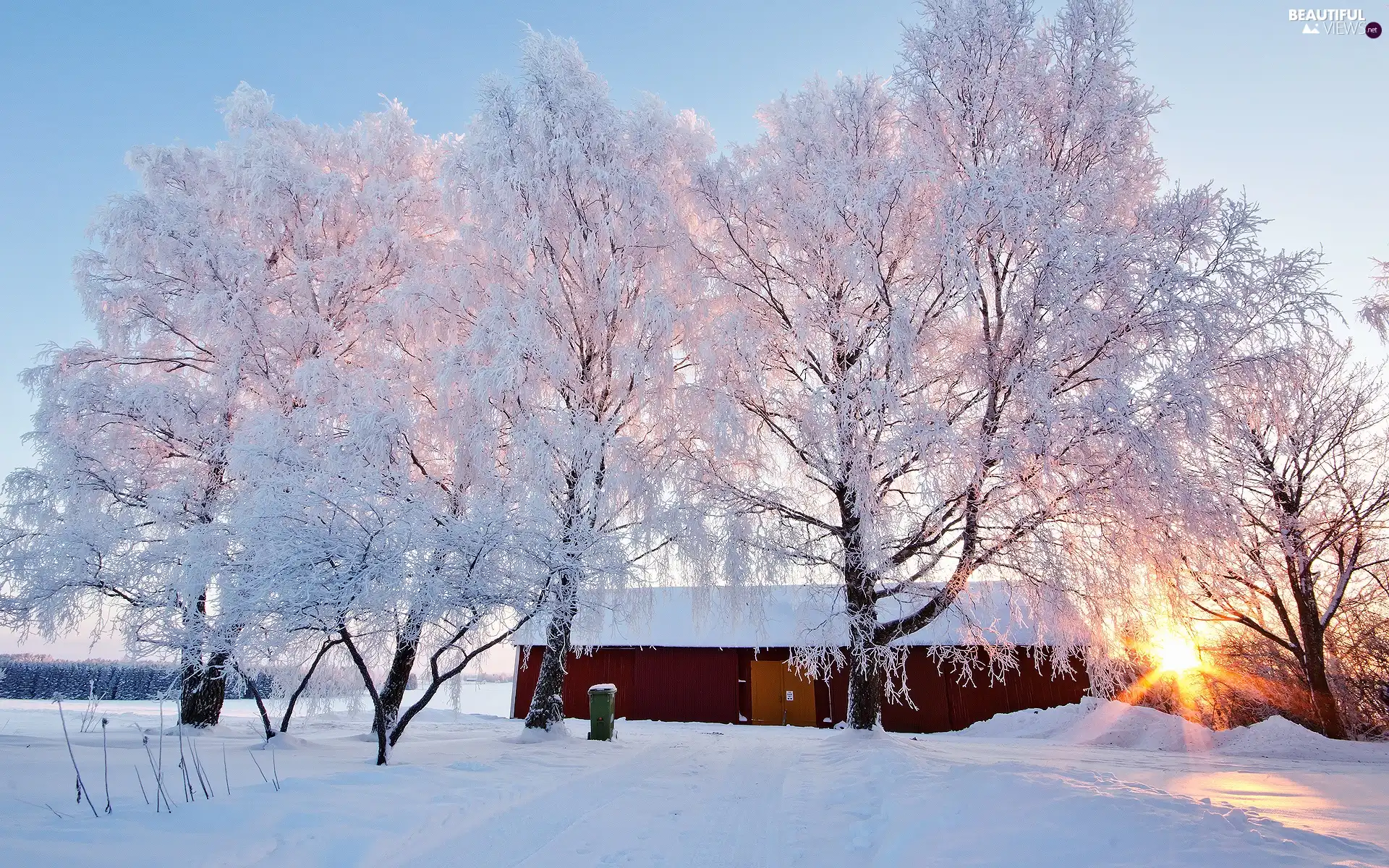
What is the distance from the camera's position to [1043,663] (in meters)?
18.2

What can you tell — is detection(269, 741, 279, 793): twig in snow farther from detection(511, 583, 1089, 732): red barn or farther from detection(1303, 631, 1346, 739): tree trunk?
detection(1303, 631, 1346, 739): tree trunk

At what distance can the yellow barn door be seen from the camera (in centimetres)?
1942

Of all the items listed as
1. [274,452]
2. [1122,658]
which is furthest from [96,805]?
[1122,658]

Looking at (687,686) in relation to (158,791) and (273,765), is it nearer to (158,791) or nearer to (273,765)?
(273,765)

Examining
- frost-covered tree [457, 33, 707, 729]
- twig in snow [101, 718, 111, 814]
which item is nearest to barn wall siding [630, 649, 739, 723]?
frost-covered tree [457, 33, 707, 729]

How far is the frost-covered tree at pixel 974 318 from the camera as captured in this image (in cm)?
814

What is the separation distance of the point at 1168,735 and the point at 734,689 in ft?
35.5

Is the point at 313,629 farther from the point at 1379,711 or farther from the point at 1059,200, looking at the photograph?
the point at 1379,711

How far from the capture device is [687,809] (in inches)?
233

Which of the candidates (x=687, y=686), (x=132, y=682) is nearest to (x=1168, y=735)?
(x=687, y=686)

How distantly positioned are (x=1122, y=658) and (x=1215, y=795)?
5.86m

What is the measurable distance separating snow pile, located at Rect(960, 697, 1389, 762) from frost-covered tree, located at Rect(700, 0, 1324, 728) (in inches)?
173

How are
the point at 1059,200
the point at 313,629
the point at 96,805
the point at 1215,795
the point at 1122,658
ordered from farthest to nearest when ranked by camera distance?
1. the point at 1122,658
2. the point at 1059,200
3. the point at 313,629
4. the point at 1215,795
5. the point at 96,805

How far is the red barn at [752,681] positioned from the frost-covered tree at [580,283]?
7.24 metres
